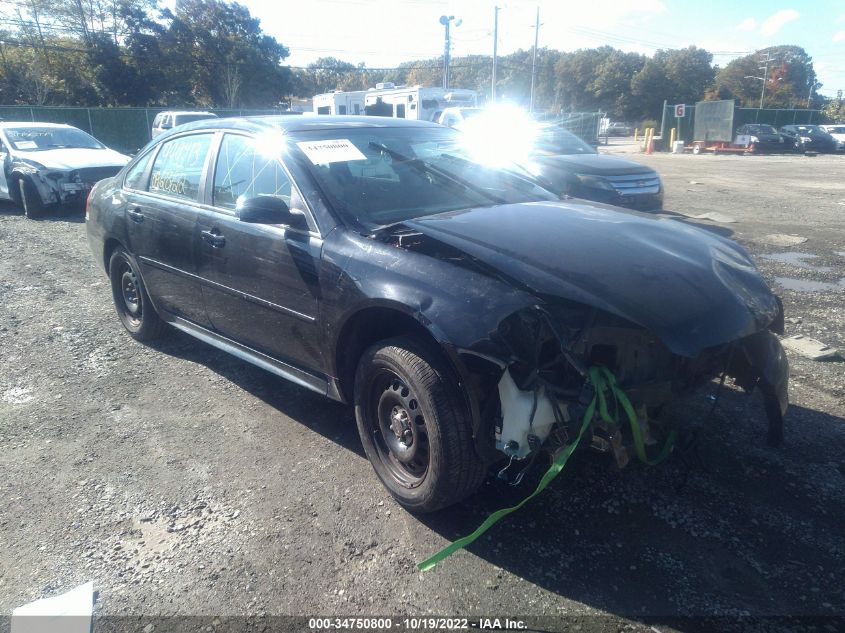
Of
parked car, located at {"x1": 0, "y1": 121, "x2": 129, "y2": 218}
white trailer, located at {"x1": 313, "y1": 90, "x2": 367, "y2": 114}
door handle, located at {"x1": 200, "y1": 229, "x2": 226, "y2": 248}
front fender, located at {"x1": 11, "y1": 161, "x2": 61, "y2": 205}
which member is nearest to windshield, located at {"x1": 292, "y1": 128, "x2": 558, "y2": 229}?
door handle, located at {"x1": 200, "y1": 229, "x2": 226, "y2": 248}

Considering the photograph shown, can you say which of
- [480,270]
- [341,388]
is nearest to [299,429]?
[341,388]

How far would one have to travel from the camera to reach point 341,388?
3.33m

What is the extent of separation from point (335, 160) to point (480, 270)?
4.28 feet

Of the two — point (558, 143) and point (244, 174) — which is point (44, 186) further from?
point (244, 174)

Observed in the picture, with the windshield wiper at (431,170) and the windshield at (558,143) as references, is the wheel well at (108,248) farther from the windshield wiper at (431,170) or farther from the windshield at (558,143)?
the windshield at (558,143)

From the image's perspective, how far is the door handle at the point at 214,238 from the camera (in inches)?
150

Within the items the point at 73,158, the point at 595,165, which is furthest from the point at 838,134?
the point at 73,158

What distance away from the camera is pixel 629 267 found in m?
2.84

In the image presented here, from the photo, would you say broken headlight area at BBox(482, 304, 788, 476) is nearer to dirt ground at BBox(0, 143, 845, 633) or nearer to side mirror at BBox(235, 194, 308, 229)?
dirt ground at BBox(0, 143, 845, 633)

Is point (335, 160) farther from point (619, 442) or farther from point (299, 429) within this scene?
point (619, 442)

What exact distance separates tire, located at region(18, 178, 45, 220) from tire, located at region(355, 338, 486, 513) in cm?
1027

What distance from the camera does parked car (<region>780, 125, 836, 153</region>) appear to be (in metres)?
31.0

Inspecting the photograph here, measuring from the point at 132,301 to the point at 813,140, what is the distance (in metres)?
34.4

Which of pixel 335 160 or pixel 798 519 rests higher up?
pixel 335 160
